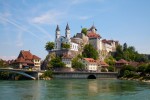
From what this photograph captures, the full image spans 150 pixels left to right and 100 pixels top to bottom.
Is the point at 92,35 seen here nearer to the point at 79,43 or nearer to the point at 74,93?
the point at 79,43

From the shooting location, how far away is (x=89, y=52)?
120 meters

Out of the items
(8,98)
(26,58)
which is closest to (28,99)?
(8,98)

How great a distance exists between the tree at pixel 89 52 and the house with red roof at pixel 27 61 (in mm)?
18622

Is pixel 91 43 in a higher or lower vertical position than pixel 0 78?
higher

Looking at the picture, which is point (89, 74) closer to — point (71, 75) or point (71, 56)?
point (71, 75)

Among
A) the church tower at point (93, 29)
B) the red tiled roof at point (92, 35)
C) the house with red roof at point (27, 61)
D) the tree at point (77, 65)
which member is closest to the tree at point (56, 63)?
the tree at point (77, 65)

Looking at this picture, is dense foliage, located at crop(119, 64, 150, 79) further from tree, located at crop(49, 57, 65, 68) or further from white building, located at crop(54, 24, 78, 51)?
white building, located at crop(54, 24, 78, 51)

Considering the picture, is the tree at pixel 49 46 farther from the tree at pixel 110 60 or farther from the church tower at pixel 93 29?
the church tower at pixel 93 29

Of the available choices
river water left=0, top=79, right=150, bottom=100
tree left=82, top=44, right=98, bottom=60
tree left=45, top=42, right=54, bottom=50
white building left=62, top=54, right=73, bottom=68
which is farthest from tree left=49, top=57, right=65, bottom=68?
river water left=0, top=79, right=150, bottom=100

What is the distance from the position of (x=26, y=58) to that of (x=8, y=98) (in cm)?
7324

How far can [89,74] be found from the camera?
94.6m

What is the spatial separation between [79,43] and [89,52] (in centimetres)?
603

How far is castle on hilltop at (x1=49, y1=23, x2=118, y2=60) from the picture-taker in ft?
382

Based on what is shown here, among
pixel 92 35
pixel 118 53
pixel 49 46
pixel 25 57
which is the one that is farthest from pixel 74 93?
pixel 118 53
